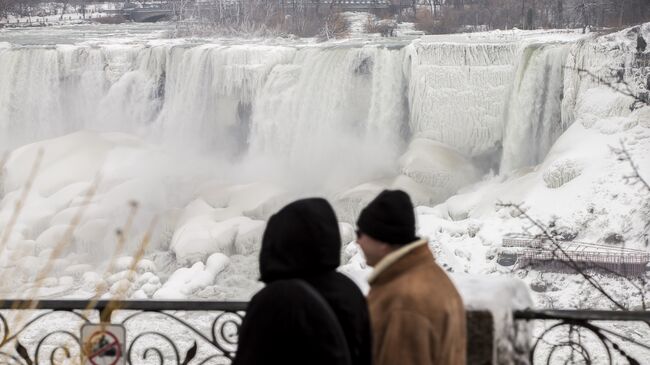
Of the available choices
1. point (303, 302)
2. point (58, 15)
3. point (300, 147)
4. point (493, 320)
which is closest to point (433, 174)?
point (300, 147)

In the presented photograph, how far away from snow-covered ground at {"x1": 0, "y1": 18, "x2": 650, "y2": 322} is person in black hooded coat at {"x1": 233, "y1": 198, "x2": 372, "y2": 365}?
11.5 meters

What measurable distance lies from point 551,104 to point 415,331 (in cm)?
1750

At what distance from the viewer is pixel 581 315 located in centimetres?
376

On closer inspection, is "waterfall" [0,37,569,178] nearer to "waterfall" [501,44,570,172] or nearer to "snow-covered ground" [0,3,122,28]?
"waterfall" [501,44,570,172]

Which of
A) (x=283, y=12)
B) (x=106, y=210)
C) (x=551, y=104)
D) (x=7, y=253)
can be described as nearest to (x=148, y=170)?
(x=106, y=210)

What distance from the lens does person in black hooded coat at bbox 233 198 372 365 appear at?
2402 mm

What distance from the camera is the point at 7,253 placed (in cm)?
1888

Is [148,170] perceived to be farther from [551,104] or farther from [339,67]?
[551,104]

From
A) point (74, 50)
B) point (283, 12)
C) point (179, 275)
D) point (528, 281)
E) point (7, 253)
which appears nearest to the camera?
point (528, 281)

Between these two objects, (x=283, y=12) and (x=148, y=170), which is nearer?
(x=148, y=170)

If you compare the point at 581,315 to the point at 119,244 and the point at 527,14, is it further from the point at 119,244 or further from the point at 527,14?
the point at 527,14

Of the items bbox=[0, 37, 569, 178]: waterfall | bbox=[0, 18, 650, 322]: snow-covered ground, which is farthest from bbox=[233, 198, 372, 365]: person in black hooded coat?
bbox=[0, 37, 569, 178]: waterfall

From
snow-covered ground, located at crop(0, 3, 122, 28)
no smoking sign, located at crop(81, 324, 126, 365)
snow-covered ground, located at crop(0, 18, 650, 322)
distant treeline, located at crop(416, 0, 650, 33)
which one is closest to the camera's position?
no smoking sign, located at crop(81, 324, 126, 365)

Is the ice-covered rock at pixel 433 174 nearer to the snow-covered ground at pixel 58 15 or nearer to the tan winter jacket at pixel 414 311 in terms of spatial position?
the tan winter jacket at pixel 414 311
